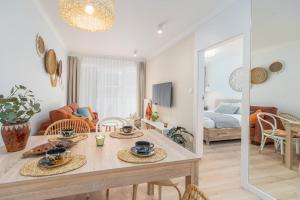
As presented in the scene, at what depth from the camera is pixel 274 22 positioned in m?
1.98

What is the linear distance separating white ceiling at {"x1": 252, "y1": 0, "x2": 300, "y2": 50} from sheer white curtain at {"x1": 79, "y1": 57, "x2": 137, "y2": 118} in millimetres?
4208

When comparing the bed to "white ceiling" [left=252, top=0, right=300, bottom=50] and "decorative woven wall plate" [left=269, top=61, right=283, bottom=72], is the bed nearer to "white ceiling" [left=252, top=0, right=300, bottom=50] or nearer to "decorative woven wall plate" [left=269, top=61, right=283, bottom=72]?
"decorative woven wall plate" [left=269, top=61, right=283, bottom=72]

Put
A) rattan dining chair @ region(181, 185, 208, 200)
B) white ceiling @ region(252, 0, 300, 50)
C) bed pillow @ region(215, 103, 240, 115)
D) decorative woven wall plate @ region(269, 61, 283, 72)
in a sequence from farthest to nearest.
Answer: bed pillow @ region(215, 103, 240, 115)
decorative woven wall plate @ region(269, 61, 283, 72)
white ceiling @ region(252, 0, 300, 50)
rattan dining chair @ region(181, 185, 208, 200)

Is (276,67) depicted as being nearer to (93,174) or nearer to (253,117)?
(253,117)

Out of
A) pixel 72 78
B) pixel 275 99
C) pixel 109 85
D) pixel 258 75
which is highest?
pixel 72 78

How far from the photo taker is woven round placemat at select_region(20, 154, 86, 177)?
86cm

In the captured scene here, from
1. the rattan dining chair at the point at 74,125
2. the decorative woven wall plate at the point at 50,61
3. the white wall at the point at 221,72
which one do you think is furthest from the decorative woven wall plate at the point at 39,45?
the white wall at the point at 221,72

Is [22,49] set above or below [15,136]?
above

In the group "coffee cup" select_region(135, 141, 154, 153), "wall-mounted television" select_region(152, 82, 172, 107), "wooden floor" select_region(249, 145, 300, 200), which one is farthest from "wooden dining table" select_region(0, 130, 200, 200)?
"wall-mounted television" select_region(152, 82, 172, 107)

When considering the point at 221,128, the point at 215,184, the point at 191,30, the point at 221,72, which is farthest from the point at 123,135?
the point at 221,72

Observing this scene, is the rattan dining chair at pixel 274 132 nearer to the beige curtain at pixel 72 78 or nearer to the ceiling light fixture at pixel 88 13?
the ceiling light fixture at pixel 88 13

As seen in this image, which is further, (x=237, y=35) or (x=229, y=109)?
→ (x=229, y=109)

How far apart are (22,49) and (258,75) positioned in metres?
2.90

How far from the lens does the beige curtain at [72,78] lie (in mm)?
4977
